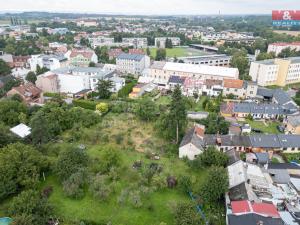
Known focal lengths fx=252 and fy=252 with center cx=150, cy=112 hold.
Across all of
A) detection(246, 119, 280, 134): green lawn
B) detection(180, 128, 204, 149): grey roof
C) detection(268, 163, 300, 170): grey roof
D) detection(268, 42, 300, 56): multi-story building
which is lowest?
detection(246, 119, 280, 134): green lawn

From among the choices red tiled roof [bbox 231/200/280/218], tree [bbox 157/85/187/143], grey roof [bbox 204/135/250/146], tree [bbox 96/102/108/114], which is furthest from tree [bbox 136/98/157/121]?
red tiled roof [bbox 231/200/280/218]

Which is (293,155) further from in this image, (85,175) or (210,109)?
(85,175)

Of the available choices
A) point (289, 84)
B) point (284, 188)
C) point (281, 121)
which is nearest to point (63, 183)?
point (284, 188)

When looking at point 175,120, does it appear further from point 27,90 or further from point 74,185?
point 27,90

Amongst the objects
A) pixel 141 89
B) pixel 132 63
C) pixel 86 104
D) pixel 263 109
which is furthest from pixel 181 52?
pixel 86 104

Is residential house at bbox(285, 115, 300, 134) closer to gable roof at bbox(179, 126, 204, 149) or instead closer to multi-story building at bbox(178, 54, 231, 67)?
gable roof at bbox(179, 126, 204, 149)

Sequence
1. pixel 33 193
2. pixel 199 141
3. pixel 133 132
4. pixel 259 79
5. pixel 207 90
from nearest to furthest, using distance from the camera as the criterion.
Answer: pixel 33 193 → pixel 199 141 → pixel 133 132 → pixel 207 90 → pixel 259 79

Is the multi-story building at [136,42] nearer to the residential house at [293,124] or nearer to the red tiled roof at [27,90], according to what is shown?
the red tiled roof at [27,90]
